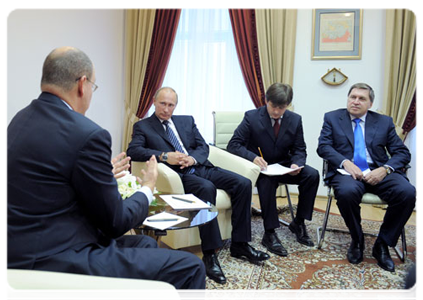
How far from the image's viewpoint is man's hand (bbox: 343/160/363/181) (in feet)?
9.93

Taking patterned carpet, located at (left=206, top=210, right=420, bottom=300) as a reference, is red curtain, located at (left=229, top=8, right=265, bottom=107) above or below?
above

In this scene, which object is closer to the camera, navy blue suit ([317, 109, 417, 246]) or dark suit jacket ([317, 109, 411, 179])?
navy blue suit ([317, 109, 417, 246])

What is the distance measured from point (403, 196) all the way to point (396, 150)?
57cm

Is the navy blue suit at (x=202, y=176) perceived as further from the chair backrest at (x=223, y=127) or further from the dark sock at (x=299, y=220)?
the dark sock at (x=299, y=220)

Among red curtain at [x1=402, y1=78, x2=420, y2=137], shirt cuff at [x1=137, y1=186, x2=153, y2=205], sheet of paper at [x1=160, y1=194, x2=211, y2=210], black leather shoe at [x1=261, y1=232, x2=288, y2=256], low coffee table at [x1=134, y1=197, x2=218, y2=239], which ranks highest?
red curtain at [x1=402, y1=78, x2=420, y2=137]

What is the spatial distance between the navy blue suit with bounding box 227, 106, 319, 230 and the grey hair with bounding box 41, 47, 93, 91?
83.5 inches

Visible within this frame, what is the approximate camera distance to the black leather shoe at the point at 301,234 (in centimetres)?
320

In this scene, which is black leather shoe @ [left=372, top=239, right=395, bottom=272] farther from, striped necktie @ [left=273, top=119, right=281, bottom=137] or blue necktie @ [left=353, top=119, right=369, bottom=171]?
striped necktie @ [left=273, top=119, right=281, bottom=137]

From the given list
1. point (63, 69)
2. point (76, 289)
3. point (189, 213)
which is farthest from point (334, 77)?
point (76, 289)

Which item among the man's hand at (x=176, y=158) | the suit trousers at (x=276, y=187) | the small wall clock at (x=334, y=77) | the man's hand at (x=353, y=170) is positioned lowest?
the suit trousers at (x=276, y=187)

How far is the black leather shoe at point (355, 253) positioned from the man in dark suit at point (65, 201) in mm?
1858

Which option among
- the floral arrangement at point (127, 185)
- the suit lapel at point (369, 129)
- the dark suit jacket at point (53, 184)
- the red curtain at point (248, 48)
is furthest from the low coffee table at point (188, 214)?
the red curtain at point (248, 48)

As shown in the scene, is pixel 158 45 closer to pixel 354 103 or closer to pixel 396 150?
pixel 354 103

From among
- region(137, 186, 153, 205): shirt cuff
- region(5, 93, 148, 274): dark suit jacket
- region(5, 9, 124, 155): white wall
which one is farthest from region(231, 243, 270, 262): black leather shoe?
region(5, 9, 124, 155): white wall
